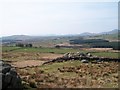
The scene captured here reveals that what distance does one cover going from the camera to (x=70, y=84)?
2634 centimetres

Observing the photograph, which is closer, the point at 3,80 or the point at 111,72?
the point at 3,80

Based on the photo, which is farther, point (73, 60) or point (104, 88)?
point (73, 60)

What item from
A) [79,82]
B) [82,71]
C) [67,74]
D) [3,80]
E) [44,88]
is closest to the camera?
[3,80]

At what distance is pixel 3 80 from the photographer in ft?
71.9

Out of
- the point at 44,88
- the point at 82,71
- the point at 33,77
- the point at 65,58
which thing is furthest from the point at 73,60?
the point at 44,88

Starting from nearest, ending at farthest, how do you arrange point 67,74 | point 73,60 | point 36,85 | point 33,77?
point 36,85 < point 33,77 < point 67,74 < point 73,60

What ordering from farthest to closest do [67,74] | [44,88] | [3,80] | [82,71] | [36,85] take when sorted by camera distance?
[82,71] < [67,74] < [36,85] < [44,88] < [3,80]

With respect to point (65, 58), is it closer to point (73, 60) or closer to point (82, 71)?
point (73, 60)

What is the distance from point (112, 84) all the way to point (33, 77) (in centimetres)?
843

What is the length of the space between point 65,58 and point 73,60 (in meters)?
1.89

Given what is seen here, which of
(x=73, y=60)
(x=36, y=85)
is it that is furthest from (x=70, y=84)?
(x=73, y=60)

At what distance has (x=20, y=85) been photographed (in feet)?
75.4

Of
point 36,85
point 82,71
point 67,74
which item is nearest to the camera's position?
point 36,85

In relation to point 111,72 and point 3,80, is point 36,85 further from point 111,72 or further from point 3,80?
point 111,72
